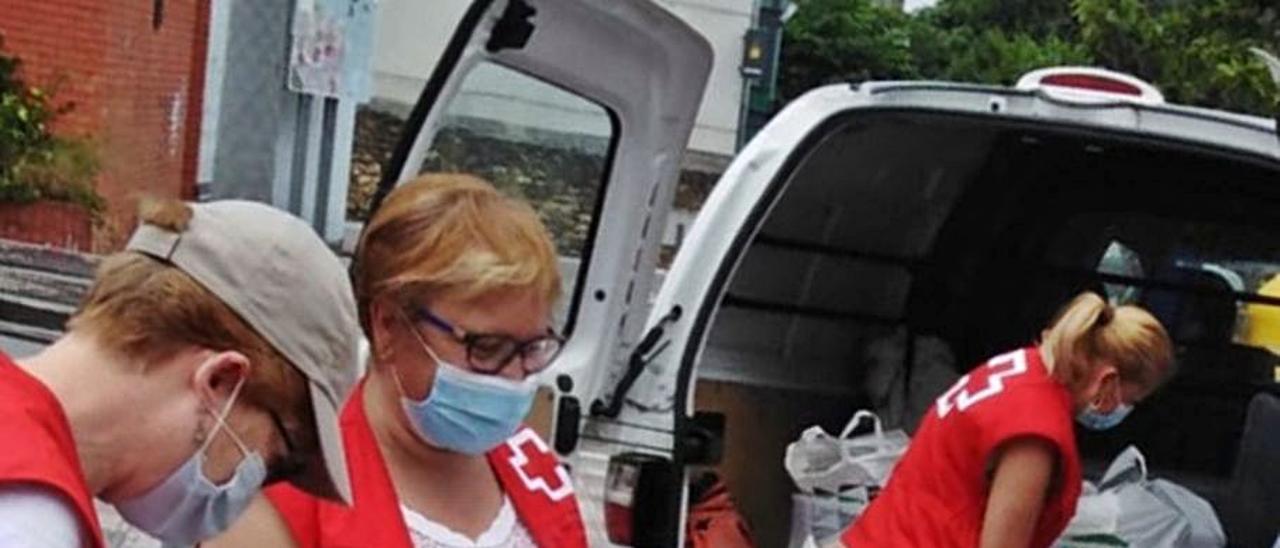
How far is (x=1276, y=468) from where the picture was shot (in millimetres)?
6078

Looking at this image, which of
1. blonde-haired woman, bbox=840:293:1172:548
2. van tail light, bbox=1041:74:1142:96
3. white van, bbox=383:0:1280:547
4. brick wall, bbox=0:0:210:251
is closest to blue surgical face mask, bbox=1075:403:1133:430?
blonde-haired woman, bbox=840:293:1172:548

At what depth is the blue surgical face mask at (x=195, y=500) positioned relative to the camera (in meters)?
2.28

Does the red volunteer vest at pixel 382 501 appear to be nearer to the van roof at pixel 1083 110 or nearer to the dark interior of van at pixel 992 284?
the van roof at pixel 1083 110

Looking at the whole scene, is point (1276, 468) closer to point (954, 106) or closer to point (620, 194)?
point (954, 106)

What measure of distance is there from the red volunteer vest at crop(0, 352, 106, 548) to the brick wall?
400 inches

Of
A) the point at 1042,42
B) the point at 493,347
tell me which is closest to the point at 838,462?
the point at 493,347

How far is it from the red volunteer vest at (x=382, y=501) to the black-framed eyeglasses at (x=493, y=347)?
13cm

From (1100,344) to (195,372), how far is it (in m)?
2.80

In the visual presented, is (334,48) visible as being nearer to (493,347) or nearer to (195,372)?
(493,347)

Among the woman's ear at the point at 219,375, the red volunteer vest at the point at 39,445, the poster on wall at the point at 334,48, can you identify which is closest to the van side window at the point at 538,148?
the poster on wall at the point at 334,48

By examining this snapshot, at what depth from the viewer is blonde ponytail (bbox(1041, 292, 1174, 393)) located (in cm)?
467

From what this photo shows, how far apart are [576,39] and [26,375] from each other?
7.94ft

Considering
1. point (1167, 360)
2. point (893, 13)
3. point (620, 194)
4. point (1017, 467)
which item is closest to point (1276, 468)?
point (1167, 360)

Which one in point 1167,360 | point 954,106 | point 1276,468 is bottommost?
point 1276,468
